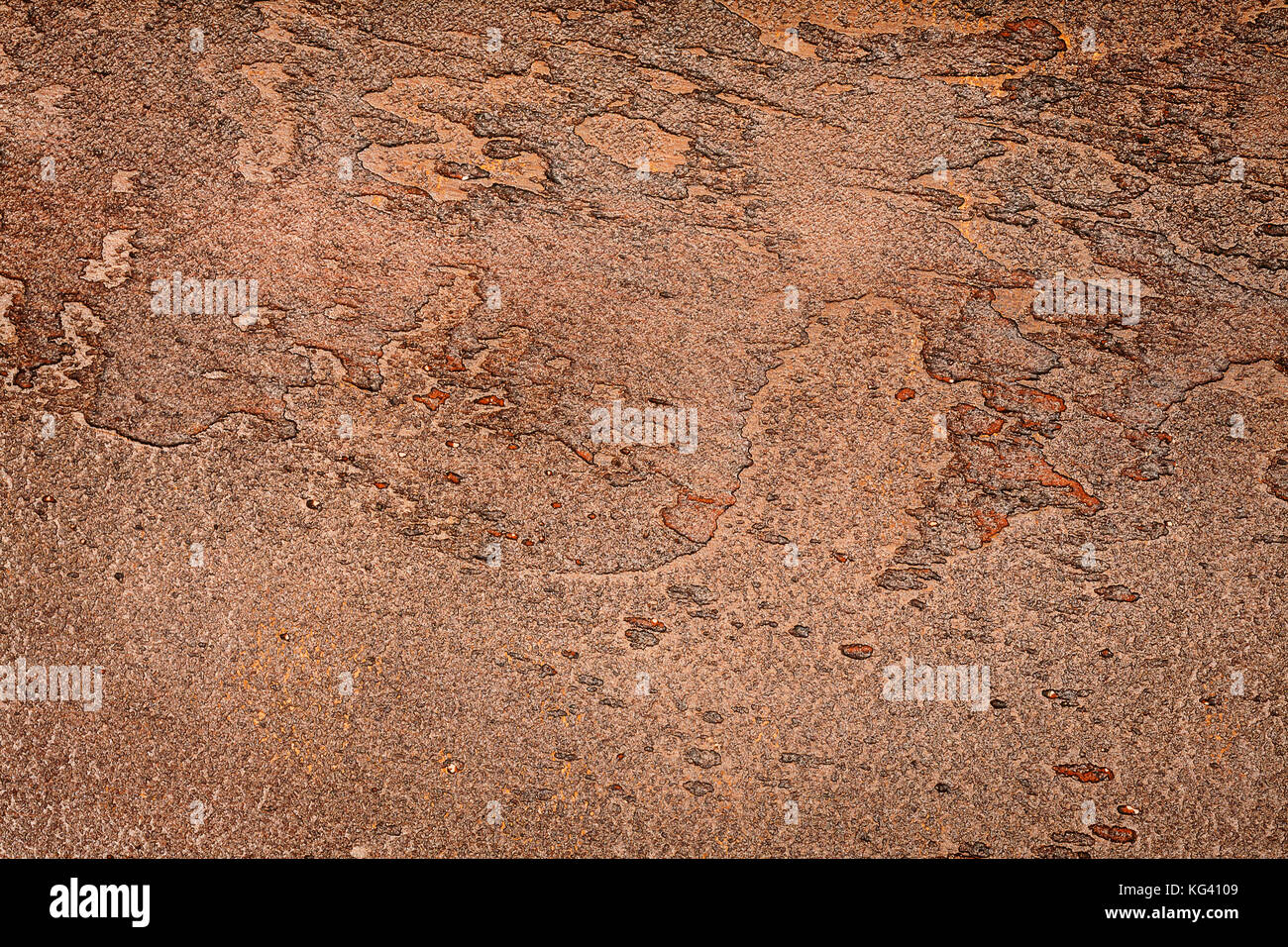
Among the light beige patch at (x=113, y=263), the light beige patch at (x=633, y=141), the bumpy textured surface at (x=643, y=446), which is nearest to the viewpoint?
the bumpy textured surface at (x=643, y=446)

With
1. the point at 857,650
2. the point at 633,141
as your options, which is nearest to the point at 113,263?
the point at 633,141

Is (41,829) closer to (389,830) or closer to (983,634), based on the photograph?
(389,830)

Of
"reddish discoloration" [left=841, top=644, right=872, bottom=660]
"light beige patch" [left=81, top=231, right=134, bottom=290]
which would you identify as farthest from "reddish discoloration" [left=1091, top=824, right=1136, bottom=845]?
"light beige patch" [left=81, top=231, right=134, bottom=290]

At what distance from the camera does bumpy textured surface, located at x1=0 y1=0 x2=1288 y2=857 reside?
169 cm

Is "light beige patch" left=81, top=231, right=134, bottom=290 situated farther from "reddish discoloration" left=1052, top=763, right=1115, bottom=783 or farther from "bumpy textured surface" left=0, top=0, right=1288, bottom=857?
"reddish discoloration" left=1052, top=763, right=1115, bottom=783

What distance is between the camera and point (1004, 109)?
2.11 m

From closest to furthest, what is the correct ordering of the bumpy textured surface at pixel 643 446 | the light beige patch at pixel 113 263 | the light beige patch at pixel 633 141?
the bumpy textured surface at pixel 643 446
the light beige patch at pixel 113 263
the light beige patch at pixel 633 141

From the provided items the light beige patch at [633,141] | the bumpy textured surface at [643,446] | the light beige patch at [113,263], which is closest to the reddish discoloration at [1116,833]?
the bumpy textured surface at [643,446]

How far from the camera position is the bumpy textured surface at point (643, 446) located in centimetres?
169

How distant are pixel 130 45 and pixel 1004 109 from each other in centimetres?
204

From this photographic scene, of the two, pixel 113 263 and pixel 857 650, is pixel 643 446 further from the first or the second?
pixel 113 263

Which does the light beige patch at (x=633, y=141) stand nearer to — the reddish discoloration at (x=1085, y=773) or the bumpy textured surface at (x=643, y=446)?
the bumpy textured surface at (x=643, y=446)

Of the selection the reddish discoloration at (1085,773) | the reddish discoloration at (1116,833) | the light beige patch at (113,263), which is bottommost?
the reddish discoloration at (1116,833)

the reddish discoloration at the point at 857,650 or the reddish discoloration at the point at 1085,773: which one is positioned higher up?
the reddish discoloration at the point at 857,650
